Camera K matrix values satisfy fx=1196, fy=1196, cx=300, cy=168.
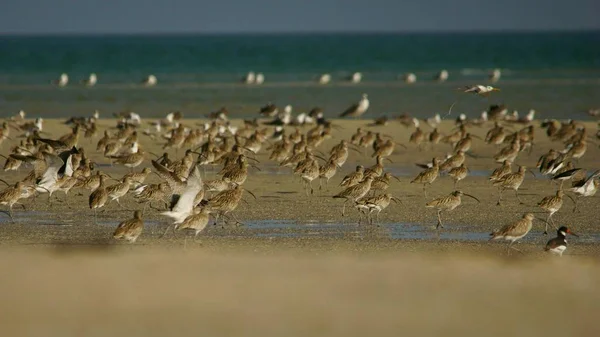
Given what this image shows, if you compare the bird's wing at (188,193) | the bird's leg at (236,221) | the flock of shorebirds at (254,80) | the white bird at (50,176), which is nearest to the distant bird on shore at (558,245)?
the bird's leg at (236,221)

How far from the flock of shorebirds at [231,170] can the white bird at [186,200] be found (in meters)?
0.01

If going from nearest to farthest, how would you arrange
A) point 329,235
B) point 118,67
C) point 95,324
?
point 95,324 → point 329,235 → point 118,67

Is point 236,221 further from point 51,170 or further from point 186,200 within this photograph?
point 51,170

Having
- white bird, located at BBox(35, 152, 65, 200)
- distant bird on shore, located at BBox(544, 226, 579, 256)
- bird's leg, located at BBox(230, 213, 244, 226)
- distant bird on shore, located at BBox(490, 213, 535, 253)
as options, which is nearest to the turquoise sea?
white bird, located at BBox(35, 152, 65, 200)

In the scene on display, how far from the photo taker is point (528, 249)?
13.3 meters

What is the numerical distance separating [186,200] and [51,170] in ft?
9.93

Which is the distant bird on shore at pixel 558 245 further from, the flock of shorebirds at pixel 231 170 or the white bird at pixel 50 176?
the white bird at pixel 50 176

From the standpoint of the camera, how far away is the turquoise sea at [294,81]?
3959cm

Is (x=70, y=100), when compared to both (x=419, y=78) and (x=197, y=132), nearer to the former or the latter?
(x=197, y=132)

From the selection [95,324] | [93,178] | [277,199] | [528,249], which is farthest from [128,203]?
[95,324]

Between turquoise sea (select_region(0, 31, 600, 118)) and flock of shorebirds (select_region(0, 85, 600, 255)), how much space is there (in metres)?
9.54

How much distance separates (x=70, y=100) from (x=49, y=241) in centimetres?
2979

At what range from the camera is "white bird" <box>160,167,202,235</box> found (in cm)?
1403

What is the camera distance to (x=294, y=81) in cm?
5950
